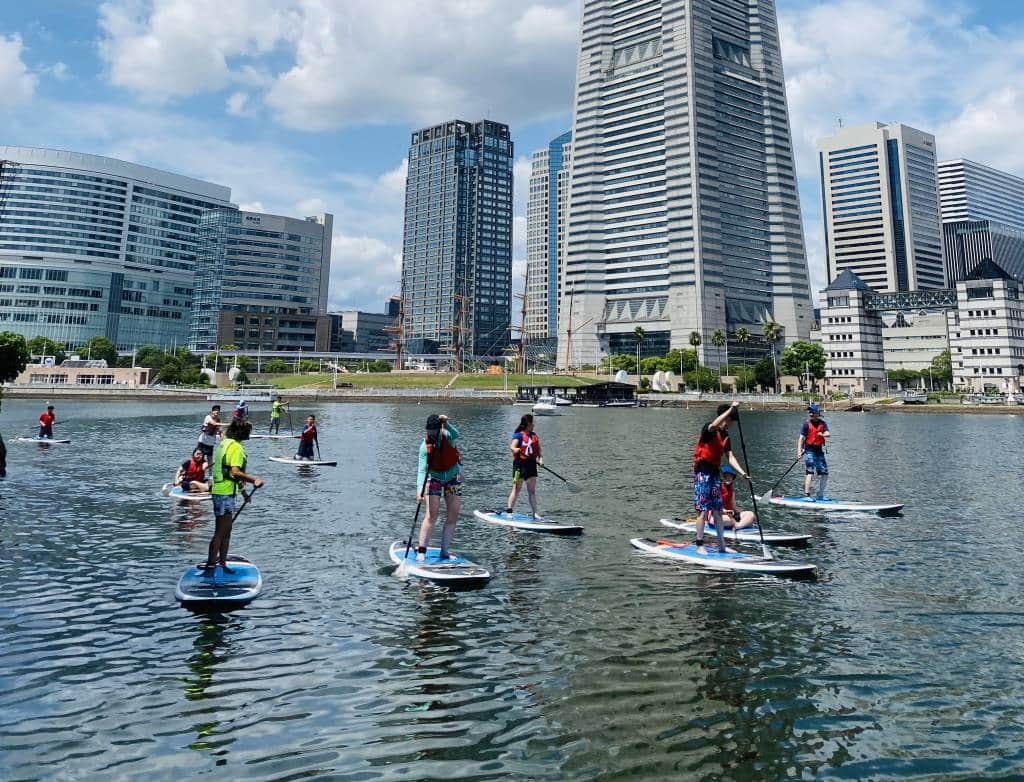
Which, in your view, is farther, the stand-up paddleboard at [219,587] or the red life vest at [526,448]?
the red life vest at [526,448]

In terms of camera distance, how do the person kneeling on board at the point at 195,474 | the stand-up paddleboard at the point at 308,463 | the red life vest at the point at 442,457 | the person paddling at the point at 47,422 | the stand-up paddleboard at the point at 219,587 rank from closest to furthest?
the stand-up paddleboard at the point at 219,587 → the red life vest at the point at 442,457 → the person kneeling on board at the point at 195,474 → the stand-up paddleboard at the point at 308,463 → the person paddling at the point at 47,422

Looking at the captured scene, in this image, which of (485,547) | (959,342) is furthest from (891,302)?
(485,547)

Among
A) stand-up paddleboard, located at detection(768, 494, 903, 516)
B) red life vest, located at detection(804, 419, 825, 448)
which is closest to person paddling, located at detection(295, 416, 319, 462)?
stand-up paddleboard, located at detection(768, 494, 903, 516)

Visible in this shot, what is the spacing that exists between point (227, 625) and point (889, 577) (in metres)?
13.9

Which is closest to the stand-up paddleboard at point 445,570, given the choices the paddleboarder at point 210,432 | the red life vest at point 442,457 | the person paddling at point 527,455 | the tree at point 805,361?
the red life vest at point 442,457

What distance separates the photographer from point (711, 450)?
14.4m

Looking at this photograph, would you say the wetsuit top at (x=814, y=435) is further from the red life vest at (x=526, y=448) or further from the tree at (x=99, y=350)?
the tree at (x=99, y=350)

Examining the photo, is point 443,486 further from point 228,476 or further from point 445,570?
point 228,476

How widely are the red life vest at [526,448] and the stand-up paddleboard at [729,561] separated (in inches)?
173

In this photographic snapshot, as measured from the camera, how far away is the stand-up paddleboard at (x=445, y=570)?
1333 centimetres

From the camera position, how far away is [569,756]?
6.95m

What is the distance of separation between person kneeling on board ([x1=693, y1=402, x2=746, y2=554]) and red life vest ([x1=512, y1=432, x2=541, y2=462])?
18.0 ft

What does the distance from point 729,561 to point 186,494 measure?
1925 cm

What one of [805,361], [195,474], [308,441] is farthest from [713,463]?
[805,361]
